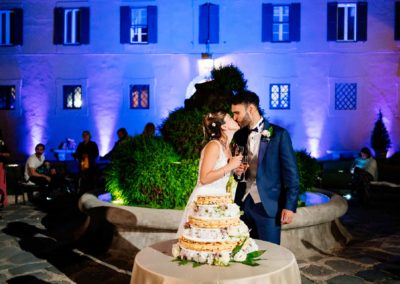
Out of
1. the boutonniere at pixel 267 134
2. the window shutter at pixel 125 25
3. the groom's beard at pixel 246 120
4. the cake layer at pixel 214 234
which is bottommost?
the cake layer at pixel 214 234

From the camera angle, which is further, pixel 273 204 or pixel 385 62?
pixel 385 62

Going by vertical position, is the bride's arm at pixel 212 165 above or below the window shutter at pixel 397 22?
below

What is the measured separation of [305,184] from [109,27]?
16358 mm

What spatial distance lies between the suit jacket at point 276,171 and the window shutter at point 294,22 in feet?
59.5

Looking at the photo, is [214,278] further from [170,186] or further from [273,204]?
[170,186]

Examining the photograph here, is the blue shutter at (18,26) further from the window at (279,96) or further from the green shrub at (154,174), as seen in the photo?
the green shrub at (154,174)

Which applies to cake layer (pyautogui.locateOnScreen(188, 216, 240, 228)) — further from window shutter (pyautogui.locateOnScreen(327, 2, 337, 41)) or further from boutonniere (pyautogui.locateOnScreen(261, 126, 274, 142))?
window shutter (pyautogui.locateOnScreen(327, 2, 337, 41))

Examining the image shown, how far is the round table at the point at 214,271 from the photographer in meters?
3.17

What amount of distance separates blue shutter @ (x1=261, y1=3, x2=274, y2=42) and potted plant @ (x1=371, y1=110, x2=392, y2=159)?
587 cm

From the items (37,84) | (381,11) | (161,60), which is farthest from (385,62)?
(37,84)

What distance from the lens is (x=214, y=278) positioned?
316 centimetres

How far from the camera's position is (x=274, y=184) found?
4.38 meters

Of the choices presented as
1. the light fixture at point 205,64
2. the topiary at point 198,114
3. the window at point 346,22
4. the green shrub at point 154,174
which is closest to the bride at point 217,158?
the green shrub at point 154,174

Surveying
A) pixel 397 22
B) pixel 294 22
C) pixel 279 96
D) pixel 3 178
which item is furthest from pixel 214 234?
pixel 397 22
